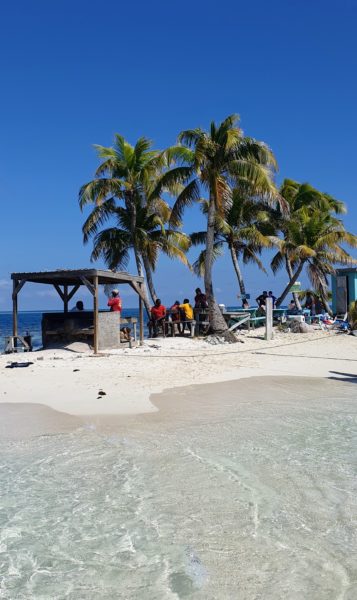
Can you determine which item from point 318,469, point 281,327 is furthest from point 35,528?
point 281,327

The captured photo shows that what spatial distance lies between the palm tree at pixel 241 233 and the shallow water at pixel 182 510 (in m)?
18.8

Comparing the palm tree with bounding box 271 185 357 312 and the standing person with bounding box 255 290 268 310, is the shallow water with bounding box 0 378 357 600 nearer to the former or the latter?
the standing person with bounding box 255 290 268 310

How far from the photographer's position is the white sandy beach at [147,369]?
9.65m

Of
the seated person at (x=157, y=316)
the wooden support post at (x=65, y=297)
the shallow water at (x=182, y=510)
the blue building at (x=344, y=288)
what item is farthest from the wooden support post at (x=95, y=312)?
the blue building at (x=344, y=288)

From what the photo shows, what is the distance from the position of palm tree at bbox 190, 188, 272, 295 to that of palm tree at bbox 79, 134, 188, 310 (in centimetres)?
257

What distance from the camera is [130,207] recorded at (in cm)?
2434

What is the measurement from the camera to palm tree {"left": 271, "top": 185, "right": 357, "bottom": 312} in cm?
2670

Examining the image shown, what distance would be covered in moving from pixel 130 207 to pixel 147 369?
515 inches

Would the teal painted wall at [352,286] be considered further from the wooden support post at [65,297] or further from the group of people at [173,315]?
the wooden support post at [65,297]

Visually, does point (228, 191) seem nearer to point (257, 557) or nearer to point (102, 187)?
point (102, 187)

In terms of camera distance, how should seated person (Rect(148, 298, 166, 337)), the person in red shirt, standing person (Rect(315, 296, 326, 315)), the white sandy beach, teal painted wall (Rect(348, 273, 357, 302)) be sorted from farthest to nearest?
standing person (Rect(315, 296, 326, 315)) < teal painted wall (Rect(348, 273, 357, 302)) < seated person (Rect(148, 298, 166, 337)) < the person in red shirt < the white sandy beach

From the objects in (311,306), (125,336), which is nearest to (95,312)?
(125,336)

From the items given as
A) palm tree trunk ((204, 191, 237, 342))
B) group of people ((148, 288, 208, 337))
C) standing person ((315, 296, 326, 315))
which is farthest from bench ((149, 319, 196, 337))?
standing person ((315, 296, 326, 315))

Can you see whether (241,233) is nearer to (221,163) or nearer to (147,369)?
(221,163)
